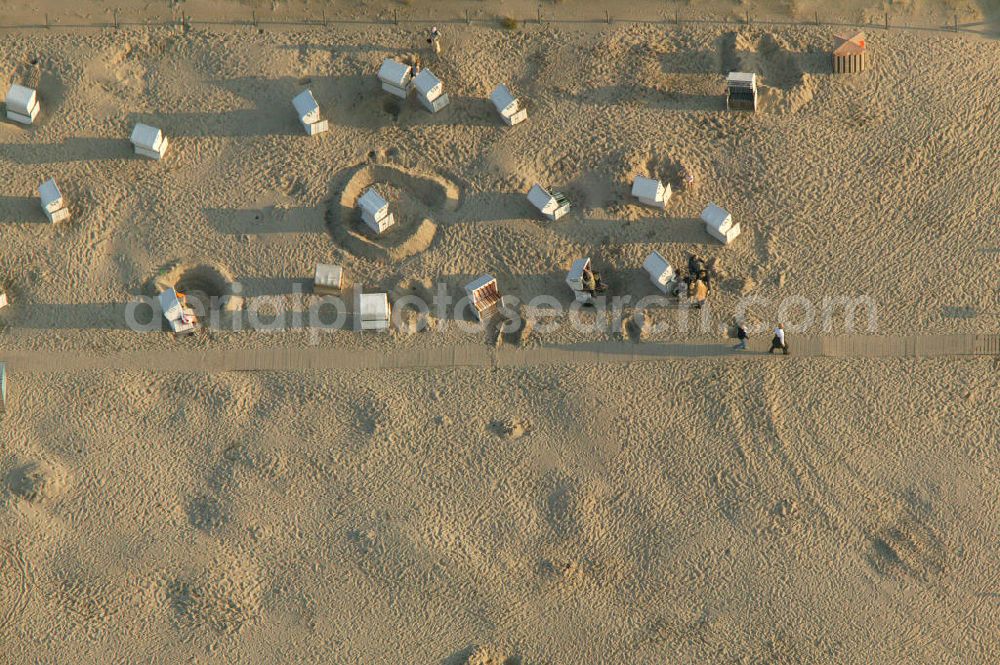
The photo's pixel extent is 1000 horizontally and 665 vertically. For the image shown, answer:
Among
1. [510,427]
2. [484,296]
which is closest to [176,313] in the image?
[484,296]

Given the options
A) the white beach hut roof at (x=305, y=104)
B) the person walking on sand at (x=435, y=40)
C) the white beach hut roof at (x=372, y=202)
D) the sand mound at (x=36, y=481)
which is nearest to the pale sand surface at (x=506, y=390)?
the sand mound at (x=36, y=481)

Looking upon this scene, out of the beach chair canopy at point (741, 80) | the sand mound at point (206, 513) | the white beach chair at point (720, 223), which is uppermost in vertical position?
the beach chair canopy at point (741, 80)

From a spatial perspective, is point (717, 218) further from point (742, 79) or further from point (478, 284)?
point (478, 284)

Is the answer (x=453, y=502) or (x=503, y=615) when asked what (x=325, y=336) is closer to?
(x=453, y=502)

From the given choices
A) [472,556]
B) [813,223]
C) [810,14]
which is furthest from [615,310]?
[810,14]

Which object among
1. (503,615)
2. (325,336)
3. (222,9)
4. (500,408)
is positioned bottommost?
(503,615)

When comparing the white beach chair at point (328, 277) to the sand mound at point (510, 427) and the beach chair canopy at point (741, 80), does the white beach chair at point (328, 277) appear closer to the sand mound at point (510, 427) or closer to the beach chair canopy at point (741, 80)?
the sand mound at point (510, 427)
